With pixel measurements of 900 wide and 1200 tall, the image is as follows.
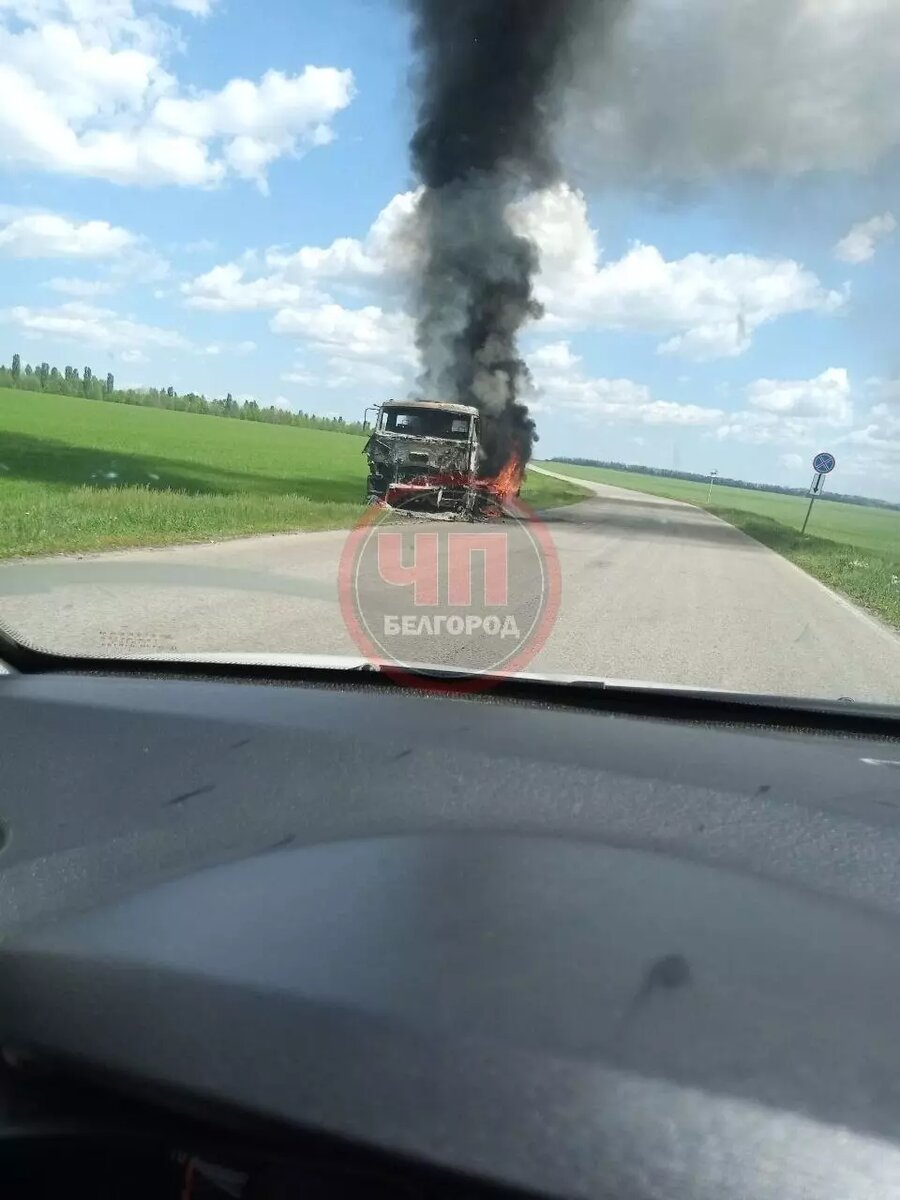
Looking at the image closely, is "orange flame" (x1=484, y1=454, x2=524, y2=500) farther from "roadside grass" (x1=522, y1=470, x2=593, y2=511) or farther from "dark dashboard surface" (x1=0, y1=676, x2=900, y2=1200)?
"dark dashboard surface" (x1=0, y1=676, x2=900, y2=1200)

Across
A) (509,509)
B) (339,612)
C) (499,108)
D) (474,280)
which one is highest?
(499,108)

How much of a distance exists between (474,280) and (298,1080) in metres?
34.3

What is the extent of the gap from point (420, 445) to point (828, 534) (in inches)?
533

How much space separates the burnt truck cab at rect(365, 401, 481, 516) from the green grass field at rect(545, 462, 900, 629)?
875cm

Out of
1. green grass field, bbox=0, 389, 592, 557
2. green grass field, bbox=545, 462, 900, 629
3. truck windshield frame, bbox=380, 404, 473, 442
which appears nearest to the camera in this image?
green grass field, bbox=545, 462, 900, 629

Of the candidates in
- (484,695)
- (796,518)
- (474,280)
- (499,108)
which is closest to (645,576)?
(796,518)

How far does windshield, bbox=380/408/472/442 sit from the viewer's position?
21812 millimetres

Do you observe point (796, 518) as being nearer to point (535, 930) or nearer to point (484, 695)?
point (484, 695)

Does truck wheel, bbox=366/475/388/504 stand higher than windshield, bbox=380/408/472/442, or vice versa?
windshield, bbox=380/408/472/442

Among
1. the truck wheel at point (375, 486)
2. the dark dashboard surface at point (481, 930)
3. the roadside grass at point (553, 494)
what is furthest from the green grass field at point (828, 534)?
the truck wheel at point (375, 486)

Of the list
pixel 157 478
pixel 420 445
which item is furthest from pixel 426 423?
pixel 157 478

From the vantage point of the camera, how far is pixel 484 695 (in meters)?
3.41

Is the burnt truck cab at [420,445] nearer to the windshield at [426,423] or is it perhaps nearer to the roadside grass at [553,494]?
the windshield at [426,423]

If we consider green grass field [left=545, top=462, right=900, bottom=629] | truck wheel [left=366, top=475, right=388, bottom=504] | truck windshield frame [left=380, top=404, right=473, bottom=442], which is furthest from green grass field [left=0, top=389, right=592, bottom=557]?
green grass field [left=545, top=462, right=900, bottom=629]
